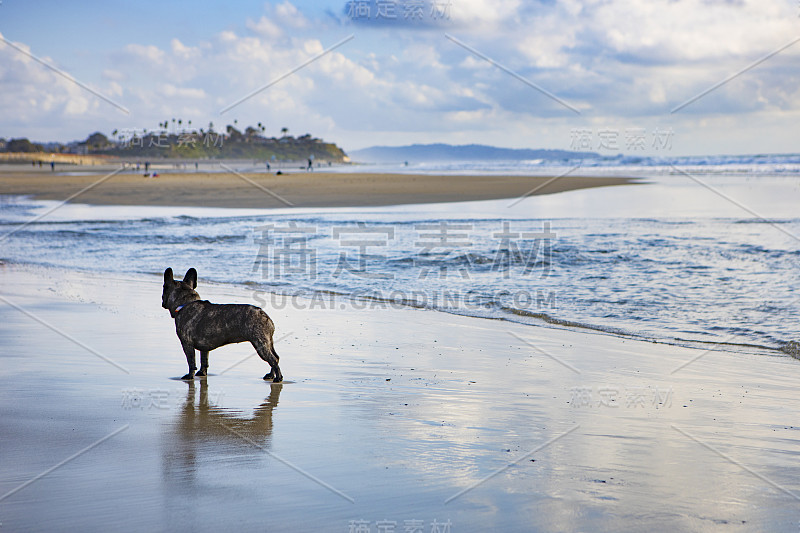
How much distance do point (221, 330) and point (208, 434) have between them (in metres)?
1.50

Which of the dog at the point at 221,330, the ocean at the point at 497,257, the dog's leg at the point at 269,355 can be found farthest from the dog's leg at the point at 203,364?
the ocean at the point at 497,257

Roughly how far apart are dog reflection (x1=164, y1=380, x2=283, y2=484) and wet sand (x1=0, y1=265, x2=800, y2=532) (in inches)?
0.8

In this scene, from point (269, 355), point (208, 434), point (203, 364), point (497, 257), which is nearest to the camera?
point (208, 434)

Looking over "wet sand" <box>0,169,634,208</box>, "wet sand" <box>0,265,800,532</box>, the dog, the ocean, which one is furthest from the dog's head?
"wet sand" <box>0,169,634,208</box>

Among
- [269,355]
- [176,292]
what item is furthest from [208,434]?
[176,292]

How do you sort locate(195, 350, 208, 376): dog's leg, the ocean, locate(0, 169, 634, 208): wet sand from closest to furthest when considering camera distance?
1. locate(195, 350, 208, 376): dog's leg
2. the ocean
3. locate(0, 169, 634, 208): wet sand

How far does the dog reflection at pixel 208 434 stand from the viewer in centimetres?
407

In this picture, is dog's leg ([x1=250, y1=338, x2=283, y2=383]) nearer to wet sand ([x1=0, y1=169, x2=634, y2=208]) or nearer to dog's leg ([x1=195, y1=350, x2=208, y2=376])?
dog's leg ([x1=195, y1=350, x2=208, y2=376])

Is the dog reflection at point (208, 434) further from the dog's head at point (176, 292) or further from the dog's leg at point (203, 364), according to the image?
the dog's head at point (176, 292)

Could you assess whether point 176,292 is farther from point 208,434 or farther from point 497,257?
point 497,257

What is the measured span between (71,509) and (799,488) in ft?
12.7

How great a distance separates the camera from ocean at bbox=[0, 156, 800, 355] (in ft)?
33.6

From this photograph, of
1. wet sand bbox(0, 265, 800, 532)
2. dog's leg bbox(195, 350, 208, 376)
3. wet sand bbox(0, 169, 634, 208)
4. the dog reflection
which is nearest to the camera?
wet sand bbox(0, 265, 800, 532)

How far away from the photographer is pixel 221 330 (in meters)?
5.96
